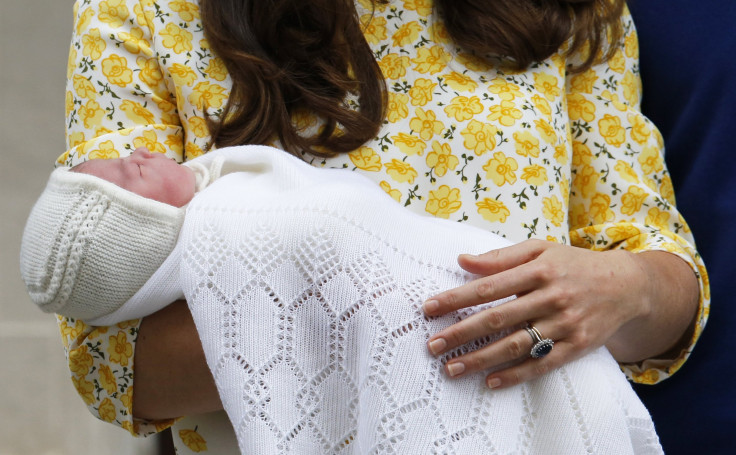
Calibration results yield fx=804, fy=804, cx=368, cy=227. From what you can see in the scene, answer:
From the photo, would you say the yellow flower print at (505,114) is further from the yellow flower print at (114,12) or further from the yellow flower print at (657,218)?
the yellow flower print at (114,12)

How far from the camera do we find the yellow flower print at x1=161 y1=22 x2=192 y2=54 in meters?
1.32

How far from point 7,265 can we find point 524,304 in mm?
1742

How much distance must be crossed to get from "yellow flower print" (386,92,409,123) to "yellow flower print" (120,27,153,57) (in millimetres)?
403

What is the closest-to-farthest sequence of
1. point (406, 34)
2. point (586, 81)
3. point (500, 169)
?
point (500, 169) → point (406, 34) → point (586, 81)

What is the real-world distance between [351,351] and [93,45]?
0.69 meters

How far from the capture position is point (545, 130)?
1.36 meters

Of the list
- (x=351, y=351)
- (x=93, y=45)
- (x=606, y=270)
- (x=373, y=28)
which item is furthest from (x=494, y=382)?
(x=93, y=45)

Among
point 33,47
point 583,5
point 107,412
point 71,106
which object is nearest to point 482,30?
point 583,5

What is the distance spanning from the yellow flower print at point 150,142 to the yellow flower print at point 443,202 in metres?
0.44

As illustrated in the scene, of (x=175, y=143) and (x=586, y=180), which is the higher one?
(x=175, y=143)

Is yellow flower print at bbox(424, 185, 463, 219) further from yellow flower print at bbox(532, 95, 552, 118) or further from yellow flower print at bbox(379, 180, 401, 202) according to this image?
yellow flower print at bbox(532, 95, 552, 118)

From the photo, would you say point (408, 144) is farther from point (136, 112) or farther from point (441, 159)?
point (136, 112)

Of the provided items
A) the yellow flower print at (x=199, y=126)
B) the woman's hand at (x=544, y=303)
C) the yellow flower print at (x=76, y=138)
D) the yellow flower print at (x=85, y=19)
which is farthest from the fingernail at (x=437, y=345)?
the yellow flower print at (x=85, y=19)

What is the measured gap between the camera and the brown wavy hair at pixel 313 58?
51.0 inches
